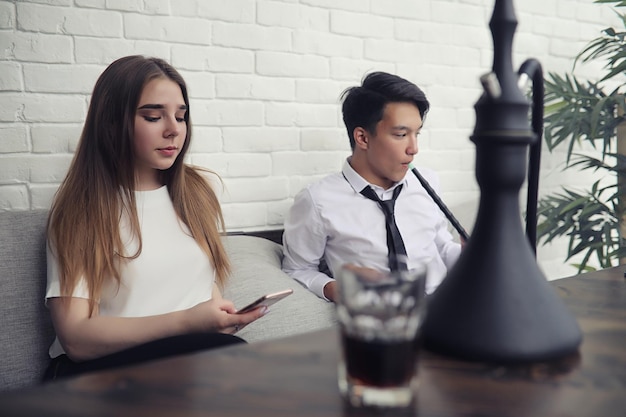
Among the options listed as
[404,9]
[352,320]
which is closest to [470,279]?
[352,320]

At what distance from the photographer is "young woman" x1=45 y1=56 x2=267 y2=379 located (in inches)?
53.2

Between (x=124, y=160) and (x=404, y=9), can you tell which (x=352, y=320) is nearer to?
(x=124, y=160)

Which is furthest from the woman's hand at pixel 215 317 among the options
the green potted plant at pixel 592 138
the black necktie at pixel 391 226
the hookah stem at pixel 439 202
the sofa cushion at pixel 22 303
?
the green potted plant at pixel 592 138

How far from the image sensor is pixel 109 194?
1479 mm

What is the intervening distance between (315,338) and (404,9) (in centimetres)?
201

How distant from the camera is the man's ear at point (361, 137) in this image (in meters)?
1.97

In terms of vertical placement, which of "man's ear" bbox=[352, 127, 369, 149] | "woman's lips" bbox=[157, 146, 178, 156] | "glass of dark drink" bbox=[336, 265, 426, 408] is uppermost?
"man's ear" bbox=[352, 127, 369, 149]

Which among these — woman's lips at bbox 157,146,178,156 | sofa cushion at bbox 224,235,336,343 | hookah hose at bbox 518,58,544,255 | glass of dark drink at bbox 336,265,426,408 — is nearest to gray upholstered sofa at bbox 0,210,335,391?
sofa cushion at bbox 224,235,336,343

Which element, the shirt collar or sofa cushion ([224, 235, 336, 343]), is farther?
the shirt collar

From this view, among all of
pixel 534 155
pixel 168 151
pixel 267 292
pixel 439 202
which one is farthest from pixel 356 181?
pixel 534 155

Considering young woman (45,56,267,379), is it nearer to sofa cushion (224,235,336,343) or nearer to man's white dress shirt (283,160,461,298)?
sofa cushion (224,235,336,343)

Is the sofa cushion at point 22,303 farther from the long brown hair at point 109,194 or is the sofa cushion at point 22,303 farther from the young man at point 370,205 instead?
the young man at point 370,205

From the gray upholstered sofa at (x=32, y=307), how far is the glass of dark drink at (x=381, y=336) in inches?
41.9

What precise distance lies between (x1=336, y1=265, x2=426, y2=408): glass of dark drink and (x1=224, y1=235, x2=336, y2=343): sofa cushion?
105cm
